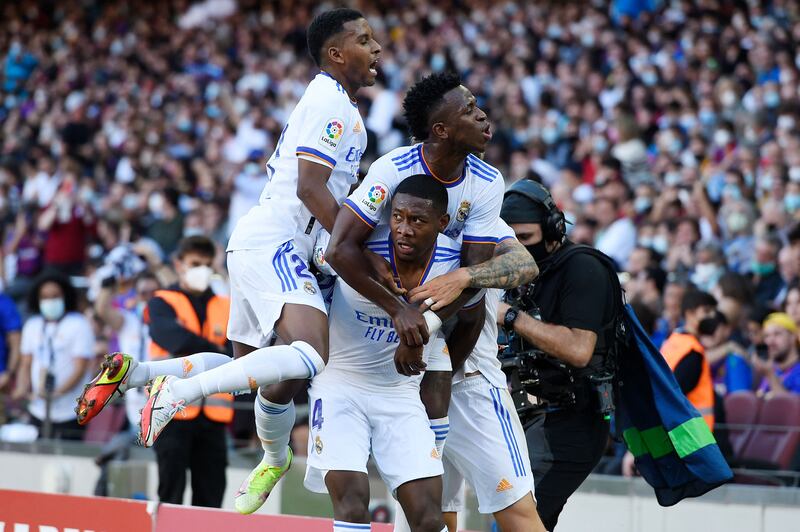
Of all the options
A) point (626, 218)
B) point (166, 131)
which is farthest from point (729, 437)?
point (166, 131)

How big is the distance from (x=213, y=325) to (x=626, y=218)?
5.24 m

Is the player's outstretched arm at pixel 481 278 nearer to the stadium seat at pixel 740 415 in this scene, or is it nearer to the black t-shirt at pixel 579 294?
the black t-shirt at pixel 579 294

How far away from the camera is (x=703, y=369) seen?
794cm

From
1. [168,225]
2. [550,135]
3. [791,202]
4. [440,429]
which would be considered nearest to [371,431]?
[440,429]

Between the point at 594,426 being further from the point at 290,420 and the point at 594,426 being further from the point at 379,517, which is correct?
the point at 379,517

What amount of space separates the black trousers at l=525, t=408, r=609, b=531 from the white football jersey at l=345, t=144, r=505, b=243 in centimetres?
107

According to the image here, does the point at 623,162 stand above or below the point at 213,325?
above

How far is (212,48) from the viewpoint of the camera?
2244 centimetres

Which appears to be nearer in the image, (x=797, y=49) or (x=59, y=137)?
(x=797, y=49)

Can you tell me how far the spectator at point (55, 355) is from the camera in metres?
11.2

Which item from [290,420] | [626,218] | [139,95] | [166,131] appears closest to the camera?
[290,420]

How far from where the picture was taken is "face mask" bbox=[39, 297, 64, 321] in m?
11.7

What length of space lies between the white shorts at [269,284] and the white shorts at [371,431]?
14.7 inches

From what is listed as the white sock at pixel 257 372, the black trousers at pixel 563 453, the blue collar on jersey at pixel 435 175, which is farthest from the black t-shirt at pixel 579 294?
the white sock at pixel 257 372
